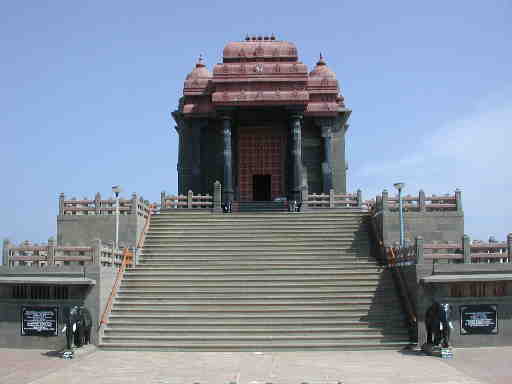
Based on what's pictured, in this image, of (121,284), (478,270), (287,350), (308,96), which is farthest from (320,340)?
(308,96)

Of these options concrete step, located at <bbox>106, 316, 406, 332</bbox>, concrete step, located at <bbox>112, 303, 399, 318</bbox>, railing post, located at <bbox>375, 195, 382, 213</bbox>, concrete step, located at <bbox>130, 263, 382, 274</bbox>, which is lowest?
concrete step, located at <bbox>106, 316, 406, 332</bbox>

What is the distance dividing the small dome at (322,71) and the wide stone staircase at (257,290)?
13.1 meters

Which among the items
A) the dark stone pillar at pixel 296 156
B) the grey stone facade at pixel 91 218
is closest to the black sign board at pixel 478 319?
the grey stone facade at pixel 91 218

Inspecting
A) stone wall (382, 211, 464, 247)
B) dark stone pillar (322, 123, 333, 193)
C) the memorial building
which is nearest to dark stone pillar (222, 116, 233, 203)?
the memorial building

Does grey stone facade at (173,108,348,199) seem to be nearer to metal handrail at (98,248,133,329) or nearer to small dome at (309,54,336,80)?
small dome at (309,54,336,80)

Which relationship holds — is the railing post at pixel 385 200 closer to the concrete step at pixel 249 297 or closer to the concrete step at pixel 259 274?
the concrete step at pixel 259 274

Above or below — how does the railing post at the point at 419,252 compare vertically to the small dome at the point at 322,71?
below

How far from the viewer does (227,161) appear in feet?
110

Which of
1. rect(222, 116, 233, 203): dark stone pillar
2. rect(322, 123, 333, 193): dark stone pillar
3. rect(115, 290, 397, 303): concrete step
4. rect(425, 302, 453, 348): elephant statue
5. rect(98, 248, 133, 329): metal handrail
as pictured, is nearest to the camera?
rect(425, 302, 453, 348): elephant statue

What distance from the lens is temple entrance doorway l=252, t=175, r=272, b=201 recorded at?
3662cm

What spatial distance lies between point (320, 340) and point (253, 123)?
64.3ft

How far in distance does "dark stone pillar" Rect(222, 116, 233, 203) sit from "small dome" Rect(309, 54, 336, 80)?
7177 mm

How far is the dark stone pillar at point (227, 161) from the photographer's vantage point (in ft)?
109

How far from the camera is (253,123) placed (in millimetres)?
35969
